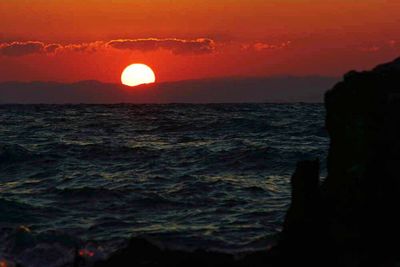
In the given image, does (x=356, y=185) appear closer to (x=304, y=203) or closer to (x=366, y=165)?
(x=366, y=165)

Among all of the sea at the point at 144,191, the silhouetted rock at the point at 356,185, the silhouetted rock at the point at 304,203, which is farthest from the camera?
the sea at the point at 144,191

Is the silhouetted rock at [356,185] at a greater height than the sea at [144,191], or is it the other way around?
the silhouetted rock at [356,185]

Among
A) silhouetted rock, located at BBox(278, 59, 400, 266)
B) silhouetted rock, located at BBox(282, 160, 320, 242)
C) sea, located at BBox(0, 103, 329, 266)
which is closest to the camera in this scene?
silhouetted rock, located at BBox(278, 59, 400, 266)

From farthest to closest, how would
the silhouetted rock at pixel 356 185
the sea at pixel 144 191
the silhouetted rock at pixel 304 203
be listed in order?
the sea at pixel 144 191
the silhouetted rock at pixel 304 203
the silhouetted rock at pixel 356 185

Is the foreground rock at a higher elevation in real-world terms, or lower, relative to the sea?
higher

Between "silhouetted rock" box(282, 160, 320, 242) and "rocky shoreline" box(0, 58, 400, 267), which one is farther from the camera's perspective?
"silhouetted rock" box(282, 160, 320, 242)

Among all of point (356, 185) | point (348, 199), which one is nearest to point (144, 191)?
point (348, 199)

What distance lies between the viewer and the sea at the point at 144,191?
63.8 ft

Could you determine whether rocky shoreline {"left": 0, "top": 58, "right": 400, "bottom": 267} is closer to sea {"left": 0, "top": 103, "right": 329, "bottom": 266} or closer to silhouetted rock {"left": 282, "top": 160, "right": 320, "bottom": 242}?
silhouetted rock {"left": 282, "top": 160, "right": 320, "bottom": 242}

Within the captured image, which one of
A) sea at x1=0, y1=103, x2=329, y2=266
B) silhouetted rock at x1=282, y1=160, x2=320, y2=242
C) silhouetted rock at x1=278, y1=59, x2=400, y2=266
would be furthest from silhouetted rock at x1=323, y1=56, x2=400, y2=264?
sea at x1=0, y1=103, x2=329, y2=266

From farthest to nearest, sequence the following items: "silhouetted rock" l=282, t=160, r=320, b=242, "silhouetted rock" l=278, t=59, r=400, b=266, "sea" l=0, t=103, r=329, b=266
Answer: "sea" l=0, t=103, r=329, b=266 < "silhouetted rock" l=282, t=160, r=320, b=242 < "silhouetted rock" l=278, t=59, r=400, b=266

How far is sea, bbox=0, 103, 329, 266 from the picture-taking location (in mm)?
19450

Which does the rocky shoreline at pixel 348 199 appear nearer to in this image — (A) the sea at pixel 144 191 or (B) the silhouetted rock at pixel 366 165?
(B) the silhouetted rock at pixel 366 165

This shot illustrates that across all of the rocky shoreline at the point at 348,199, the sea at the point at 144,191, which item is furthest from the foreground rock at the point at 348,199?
the sea at the point at 144,191
